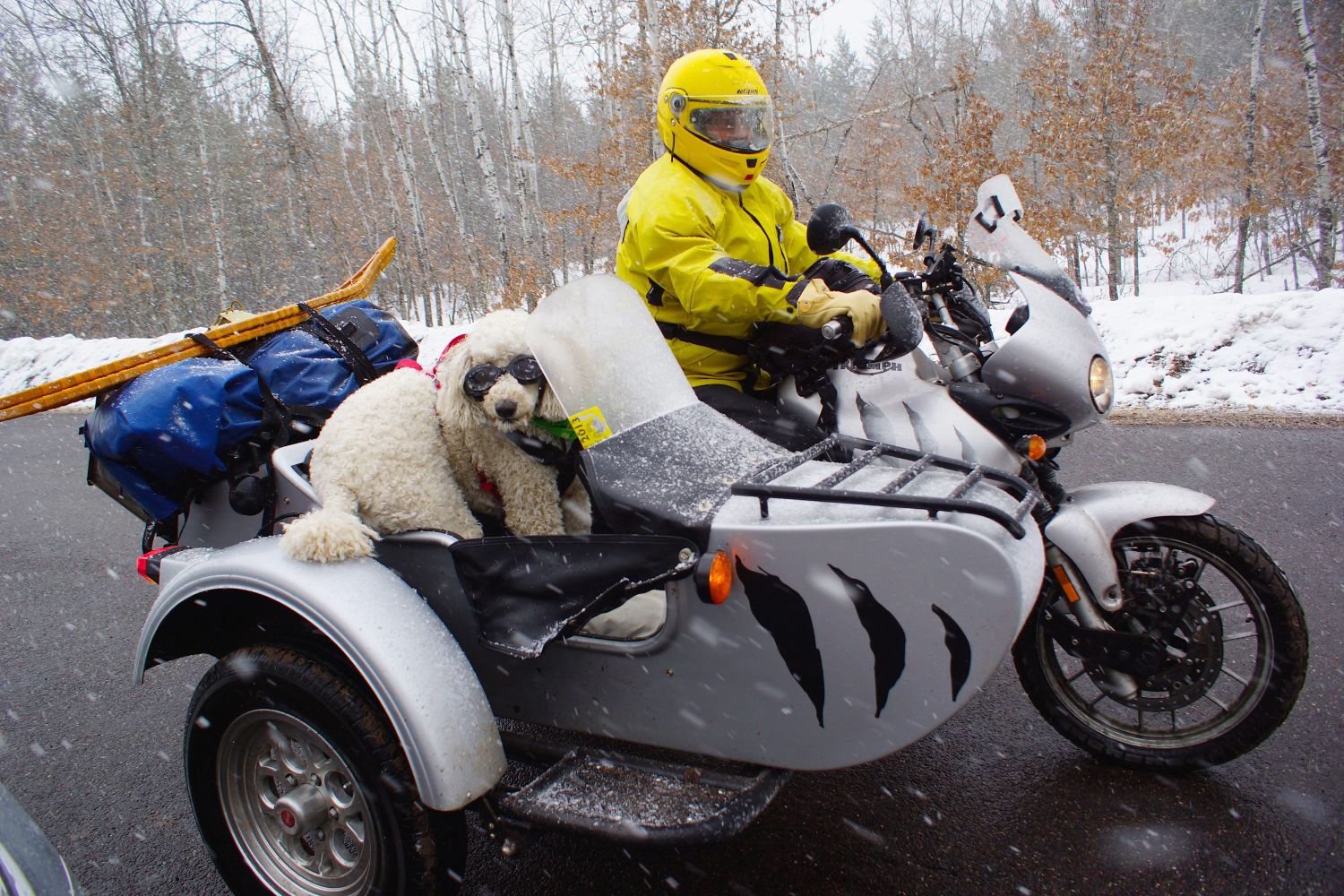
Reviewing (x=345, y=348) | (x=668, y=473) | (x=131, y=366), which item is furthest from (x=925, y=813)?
(x=131, y=366)

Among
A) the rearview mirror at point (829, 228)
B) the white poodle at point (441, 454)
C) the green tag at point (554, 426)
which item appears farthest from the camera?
the rearview mirror at point (829, 228)

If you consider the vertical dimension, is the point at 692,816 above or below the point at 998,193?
below

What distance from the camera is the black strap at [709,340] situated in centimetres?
283

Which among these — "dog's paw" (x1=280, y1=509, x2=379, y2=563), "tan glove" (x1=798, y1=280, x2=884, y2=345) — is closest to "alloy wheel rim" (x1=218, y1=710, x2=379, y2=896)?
"dog's paw" (x1=280, y1=509, x2=379, y2=563)

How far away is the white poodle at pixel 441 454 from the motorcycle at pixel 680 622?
0.10 metres

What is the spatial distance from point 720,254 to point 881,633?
1.44 meters

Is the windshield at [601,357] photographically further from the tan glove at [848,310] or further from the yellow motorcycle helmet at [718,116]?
the yellow motorcycle helmet at [718,116]

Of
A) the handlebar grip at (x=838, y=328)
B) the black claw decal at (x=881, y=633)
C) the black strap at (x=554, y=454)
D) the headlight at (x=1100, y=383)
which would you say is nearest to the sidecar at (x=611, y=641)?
the black claw decal at (x=881, y=633)

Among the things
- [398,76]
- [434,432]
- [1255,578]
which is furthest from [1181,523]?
[398,76]

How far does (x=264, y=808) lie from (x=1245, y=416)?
7.09 metres

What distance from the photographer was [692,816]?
177 centimetres

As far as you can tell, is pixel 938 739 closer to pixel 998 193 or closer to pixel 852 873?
pixel 852 873

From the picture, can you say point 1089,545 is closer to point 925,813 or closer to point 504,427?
point 925,813

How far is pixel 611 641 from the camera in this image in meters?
1.99
